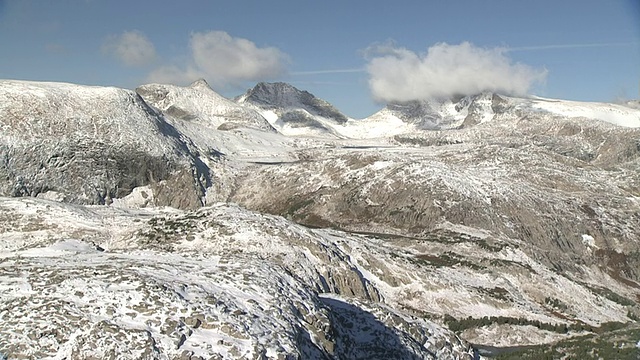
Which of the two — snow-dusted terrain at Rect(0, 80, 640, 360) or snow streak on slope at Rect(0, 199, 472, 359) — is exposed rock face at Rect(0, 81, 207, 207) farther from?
snow streak on slope at Rect(0, 199, 472, 359)

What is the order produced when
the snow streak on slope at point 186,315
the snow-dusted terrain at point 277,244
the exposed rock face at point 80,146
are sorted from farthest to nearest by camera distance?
the exposed rock face at point 80,146, the snow-dusted terrain at point 277,244, the snow streak on slope at point 186,315

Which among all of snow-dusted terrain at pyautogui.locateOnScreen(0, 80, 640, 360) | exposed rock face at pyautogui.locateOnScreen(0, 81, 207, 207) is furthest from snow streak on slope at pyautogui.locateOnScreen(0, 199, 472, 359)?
exposed rock face at pyautogui.locateOnScreen(0, 81, 207, 207)

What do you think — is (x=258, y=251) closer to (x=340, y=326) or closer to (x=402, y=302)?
(x=402, y=302)

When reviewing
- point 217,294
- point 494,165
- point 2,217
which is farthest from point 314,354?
point 494,165

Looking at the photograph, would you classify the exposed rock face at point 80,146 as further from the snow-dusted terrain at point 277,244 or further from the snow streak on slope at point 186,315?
the snow streak on slope at point 186,315

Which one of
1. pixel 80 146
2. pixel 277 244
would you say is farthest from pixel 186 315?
pixel 80 146

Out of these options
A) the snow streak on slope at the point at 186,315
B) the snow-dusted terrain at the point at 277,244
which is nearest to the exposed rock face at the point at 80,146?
the snow-dusted terrain at the point at 277,244

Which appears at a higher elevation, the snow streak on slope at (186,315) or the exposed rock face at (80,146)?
the exposed rock face at (80,146)
